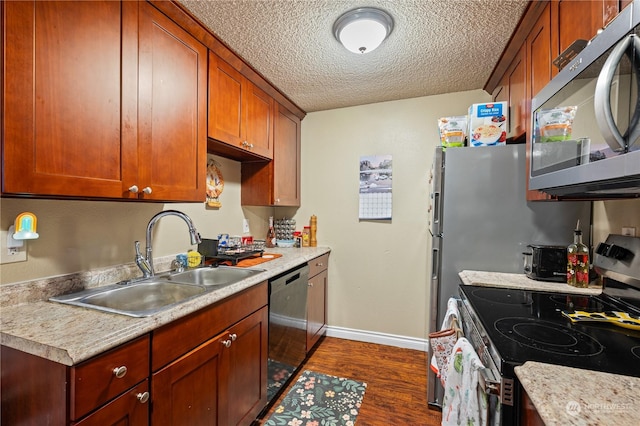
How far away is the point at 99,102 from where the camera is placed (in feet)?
3.61

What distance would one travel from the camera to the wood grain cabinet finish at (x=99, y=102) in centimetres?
→ 89

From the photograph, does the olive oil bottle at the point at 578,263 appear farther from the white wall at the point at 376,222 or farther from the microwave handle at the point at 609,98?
the white wall at the point at 376,222

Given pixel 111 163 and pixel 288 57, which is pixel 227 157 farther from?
pixel 111 163

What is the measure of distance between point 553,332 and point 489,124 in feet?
4.17

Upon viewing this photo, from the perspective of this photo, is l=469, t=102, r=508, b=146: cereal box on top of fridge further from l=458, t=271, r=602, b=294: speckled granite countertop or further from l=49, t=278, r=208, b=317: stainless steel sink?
l=49, t=278, r=208, b=317: stainless steel sink

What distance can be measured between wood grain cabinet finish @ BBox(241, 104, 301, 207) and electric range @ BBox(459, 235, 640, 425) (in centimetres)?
167

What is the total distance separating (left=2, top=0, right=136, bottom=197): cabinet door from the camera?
88 cm

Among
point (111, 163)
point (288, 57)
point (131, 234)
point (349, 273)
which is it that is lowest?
point (349, 273)

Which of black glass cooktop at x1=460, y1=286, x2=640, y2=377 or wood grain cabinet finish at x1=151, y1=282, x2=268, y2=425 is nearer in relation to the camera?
black glass cooktop at x1=460, y1=286, x2=640, y2=377

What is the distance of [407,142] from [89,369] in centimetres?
257

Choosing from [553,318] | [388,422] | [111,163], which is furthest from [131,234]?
[553,318]

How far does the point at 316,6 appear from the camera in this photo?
4.61 feet

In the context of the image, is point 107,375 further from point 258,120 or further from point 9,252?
point 258,120

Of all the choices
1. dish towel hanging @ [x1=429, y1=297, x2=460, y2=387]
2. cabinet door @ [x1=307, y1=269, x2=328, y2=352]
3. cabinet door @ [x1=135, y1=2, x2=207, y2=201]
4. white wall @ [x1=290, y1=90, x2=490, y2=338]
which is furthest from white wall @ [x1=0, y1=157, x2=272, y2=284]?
dish towel hanging @ [x1=429, y1=297, x2=460, y2=387]
